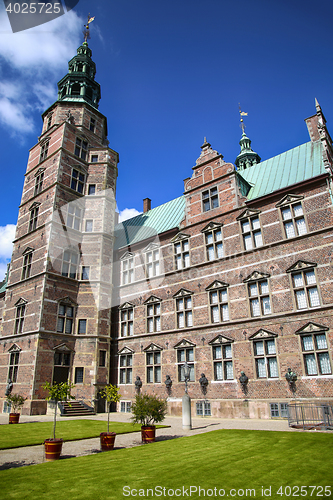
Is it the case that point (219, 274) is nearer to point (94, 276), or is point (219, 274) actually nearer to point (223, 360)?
point (223, 360)

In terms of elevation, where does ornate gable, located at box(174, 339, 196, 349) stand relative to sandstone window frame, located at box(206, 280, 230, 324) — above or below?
below

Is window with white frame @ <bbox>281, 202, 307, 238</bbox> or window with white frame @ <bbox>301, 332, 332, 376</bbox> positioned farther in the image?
window with white frame @ <bbox>281, 202, 307, 238</bbox>

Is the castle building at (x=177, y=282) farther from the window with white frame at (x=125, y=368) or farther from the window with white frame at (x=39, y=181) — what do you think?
the window with white frame at (x=39, y=181)

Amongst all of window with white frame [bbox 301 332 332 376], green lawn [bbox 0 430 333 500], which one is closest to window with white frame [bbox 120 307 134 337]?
window with white frame [bbox 301 332 332 376]

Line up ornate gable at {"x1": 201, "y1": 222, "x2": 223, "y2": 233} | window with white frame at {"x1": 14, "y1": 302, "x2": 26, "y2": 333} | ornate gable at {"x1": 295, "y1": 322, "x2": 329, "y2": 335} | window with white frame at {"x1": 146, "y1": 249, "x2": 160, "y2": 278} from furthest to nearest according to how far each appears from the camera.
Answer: window with white frame at {"x1": 146, "y1": 249, "x2": 160, "y2": 278}, window with white frame at {"x1": 14, "y1": 302, "x2": 26, "y2": 333}, ornate gable at {"x1": 201, "y1": 222, "x2": 223, "y2": 233}, ornate gable at {"x1": 295, "y1": 322, "x2": 329, "y2": 335}

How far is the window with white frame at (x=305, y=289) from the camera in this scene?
17.5 m

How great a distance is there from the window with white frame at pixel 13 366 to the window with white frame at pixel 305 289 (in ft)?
63.6

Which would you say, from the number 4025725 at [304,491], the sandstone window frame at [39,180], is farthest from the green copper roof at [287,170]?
the sandstone window frame at [39,180]

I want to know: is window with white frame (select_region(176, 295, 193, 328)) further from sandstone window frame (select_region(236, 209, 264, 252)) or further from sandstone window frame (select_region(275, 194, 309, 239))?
sandstone window frame (select_region(275, 194, 309, 239))

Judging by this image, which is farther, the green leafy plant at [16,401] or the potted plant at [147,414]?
the green leafy plant at [16,401]

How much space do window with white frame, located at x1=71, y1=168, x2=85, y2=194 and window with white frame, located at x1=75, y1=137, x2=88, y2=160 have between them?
196 centimetres

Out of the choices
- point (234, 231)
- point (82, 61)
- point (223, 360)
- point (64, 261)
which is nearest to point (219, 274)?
point (234, 231)

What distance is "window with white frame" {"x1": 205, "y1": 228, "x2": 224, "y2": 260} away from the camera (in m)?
22.2

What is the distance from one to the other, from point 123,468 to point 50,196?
23.8 meters
